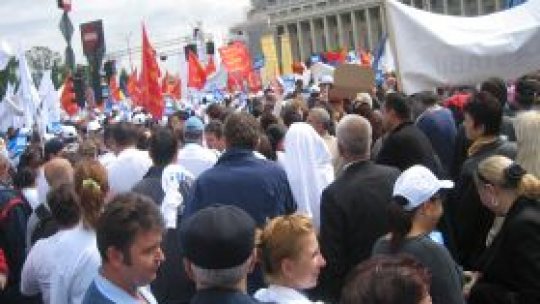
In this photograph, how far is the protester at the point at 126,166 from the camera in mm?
7641

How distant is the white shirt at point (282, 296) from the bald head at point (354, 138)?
83.5 inches

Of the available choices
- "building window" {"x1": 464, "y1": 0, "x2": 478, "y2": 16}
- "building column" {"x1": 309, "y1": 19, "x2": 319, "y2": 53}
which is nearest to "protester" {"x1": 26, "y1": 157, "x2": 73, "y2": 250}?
"building window" {"x1": 464, "y1": 0, "x2": 478, "y2": 16}

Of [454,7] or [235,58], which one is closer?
[235,58]

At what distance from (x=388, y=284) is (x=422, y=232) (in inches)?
70.8

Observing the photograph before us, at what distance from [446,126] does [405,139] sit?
161 centimetres

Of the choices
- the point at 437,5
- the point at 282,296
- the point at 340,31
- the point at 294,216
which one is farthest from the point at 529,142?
the point at 340,31

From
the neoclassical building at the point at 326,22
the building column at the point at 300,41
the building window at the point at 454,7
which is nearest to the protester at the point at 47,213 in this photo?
the neoclassical building at the point at 326,22

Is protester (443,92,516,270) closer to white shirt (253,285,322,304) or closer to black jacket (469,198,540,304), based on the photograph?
black jacket (469,198,540,304)

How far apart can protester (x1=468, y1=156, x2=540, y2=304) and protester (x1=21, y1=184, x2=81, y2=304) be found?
2.24m

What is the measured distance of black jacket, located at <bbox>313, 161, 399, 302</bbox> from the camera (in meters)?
5.45

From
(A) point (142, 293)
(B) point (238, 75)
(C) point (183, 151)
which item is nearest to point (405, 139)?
(C) point (183, 151)

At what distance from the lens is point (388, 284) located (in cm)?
258

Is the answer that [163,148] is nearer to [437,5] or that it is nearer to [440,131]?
[440,131]

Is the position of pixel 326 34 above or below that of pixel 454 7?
below
